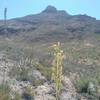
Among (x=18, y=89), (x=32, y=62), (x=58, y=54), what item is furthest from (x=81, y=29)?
(x=58, y=54)

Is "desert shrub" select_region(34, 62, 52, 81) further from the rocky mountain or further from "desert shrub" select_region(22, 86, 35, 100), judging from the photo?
the rocky mountain

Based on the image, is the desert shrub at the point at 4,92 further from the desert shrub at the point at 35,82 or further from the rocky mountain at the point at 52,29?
the rocky mountain at the point at 52,29

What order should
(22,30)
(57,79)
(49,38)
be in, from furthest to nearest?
(22,30) → (49,38) → (57,79)

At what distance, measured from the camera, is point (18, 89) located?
16.4 metres

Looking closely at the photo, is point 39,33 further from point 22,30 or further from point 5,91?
point 5,91

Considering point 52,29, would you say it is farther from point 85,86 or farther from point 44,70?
point 85,86

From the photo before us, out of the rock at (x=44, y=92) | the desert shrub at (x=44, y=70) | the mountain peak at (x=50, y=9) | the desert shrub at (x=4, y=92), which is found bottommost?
the rock at (x=44, y=92)

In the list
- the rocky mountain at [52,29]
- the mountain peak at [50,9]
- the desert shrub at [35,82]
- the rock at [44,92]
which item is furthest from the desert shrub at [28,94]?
the mountain peak at [50,9]

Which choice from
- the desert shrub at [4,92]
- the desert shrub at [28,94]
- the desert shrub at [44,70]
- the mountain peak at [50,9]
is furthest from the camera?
the mountain peak at [50,9]

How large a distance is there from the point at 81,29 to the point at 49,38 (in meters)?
8.90

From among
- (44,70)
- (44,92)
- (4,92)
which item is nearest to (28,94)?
(44,92)

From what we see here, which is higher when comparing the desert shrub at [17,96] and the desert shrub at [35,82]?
the desert shrub at [35,82]

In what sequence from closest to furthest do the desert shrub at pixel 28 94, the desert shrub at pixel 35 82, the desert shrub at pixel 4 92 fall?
the desert shrub at pixel 4 92
the desert shrub at pixel 28 94
the desert shrub at pixel 35 82

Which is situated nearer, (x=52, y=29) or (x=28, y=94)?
(x=28, y=94)
